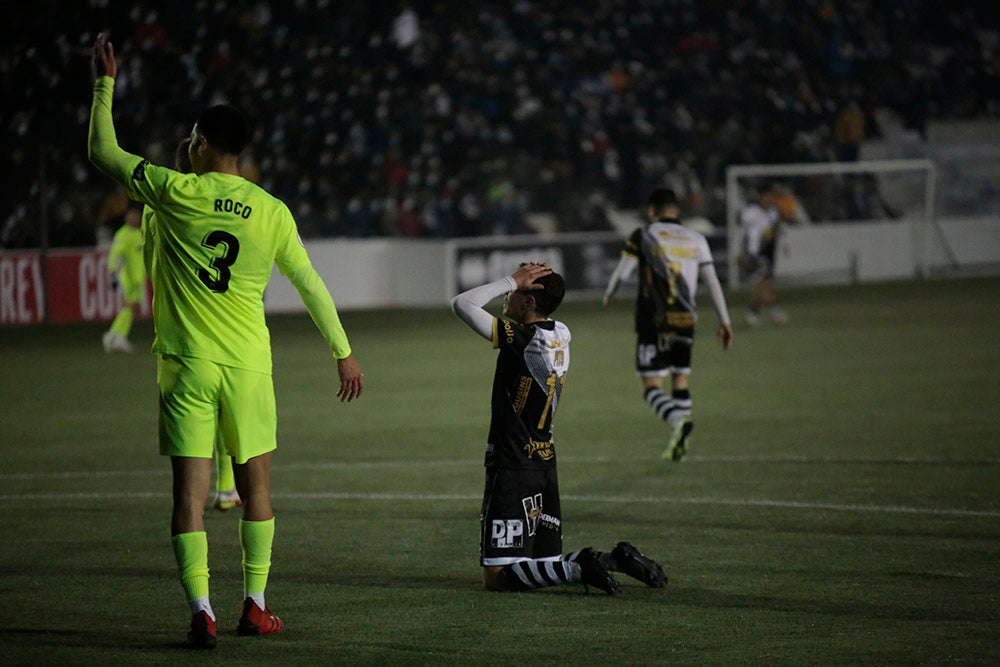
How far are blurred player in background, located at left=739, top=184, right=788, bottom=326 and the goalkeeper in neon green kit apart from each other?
717 inches

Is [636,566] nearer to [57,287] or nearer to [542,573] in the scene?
[542,573]

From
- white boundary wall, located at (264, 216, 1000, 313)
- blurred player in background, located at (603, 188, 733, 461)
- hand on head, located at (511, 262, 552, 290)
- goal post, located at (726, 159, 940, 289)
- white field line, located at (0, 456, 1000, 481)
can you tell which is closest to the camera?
hand on head, located at (511, 262, 552, 290)

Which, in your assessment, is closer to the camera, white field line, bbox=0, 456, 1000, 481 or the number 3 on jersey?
the number 3 on jersey

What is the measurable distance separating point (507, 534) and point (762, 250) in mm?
18640

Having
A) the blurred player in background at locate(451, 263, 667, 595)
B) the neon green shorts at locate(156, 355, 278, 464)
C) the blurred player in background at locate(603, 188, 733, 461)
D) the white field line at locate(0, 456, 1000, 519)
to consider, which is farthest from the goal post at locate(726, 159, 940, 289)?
the neon green shorts at locate(156, 355, 278, 464)

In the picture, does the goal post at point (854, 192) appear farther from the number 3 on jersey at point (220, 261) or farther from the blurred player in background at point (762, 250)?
the number 3 on jersey at point (220, 261)

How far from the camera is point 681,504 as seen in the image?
9086mm

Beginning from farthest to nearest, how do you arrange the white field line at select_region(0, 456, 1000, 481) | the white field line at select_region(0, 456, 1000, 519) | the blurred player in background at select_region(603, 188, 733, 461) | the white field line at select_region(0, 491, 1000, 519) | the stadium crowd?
the stadium crowd → the blurred player in background at select_region(603, 188, 733, 461) → the white field line at select_region(0, 456, 1000, 481) → the white field line at select_region(0, 456, 1000, 519) → the white field line at select_region(0, 491, 1000, 519)

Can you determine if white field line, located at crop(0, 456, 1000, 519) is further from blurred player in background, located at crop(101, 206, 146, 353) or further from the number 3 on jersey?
blurred player in background, located at crop(101, 206, 146, 353)

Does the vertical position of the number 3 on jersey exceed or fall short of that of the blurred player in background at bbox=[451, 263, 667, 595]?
it exceeds it

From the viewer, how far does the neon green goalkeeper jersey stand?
223 inches

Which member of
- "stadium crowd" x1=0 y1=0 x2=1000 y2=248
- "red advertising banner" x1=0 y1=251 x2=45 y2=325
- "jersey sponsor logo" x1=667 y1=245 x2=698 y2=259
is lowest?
"jersey sponsor logo" x1=667 y1=245 x2=698 y2=259

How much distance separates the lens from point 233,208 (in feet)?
18.7

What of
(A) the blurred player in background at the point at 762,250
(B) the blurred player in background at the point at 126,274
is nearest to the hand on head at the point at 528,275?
(B) the blurred player in background at the point at 126,274
